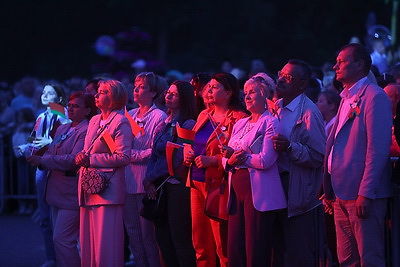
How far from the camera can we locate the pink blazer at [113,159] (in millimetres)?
8797

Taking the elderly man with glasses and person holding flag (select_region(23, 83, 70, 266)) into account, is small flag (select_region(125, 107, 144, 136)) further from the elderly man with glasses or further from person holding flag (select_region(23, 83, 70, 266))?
the elderly man with glasses

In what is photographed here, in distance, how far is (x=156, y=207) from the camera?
28.4ft

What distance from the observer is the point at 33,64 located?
147ft

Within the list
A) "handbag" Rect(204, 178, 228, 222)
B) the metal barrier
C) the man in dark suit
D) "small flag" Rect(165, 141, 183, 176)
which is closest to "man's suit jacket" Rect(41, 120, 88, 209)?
"small flag" Rect(165, 141, 183, 176)

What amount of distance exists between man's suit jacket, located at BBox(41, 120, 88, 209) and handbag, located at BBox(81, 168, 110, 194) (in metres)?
0.49

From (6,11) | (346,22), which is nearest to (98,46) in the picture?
(6,11)

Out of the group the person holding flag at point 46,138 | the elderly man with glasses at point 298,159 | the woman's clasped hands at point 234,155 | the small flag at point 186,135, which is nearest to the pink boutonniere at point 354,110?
the elderly man with glasses at point 298,159

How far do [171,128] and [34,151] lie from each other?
189cm

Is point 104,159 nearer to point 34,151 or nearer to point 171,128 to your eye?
point 171,128

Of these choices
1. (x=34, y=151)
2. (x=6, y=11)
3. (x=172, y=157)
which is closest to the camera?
(x=172, y=157)

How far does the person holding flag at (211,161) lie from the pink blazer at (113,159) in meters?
0.68

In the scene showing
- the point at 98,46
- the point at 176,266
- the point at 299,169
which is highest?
the point at 98,46

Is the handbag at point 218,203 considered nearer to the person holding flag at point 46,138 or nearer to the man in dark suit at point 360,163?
the man in dark suit at point 360,163

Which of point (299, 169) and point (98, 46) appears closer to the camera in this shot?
point (299, 169)
